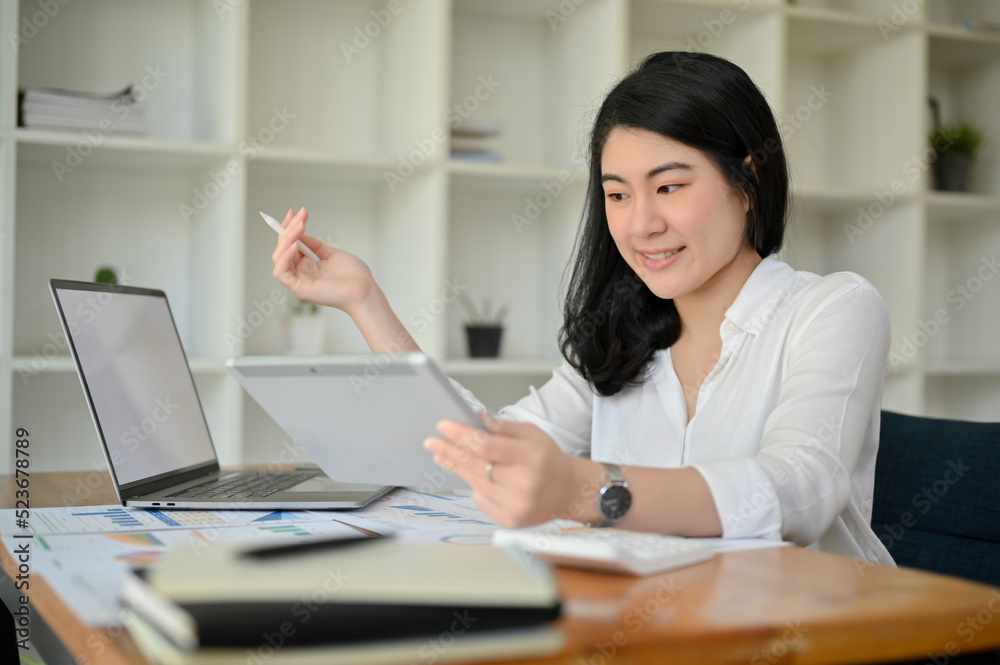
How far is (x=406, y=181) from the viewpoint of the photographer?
2461 millimetres

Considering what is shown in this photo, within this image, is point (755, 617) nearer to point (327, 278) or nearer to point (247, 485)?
point (247, 485)

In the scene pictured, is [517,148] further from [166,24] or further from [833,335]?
[833,335]

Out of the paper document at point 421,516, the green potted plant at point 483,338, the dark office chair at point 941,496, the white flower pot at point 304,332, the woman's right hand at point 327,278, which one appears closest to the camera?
the paper document at point 421,516

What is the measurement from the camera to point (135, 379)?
49.1 inches

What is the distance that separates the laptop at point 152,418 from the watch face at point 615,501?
0.36m

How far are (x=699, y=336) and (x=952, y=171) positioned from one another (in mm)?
1935

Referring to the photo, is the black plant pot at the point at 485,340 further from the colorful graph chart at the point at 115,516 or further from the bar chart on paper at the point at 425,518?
the colorful graph chart at the point at 115,516

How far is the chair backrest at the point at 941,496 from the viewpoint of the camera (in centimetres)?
126

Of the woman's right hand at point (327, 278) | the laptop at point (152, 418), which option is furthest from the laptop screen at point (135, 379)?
the woman's right hand at point (327, 278)

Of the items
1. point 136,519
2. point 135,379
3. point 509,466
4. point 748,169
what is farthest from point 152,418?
point 748,169

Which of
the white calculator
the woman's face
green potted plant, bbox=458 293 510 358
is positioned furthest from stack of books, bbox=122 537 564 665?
green potted plant, bbox=458 293 510 358

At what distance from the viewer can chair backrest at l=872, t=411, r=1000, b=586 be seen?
4.12 ft

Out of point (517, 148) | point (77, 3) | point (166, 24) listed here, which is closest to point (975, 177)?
point (517, 148)

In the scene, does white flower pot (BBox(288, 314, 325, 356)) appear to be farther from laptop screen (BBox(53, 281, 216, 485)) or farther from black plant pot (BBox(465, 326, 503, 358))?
laptop screen (BBox(53, 281, 216, 485))
